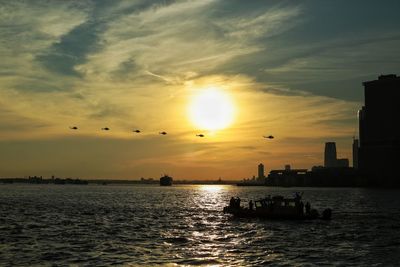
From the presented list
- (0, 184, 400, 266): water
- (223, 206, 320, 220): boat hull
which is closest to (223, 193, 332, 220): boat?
(223, 206, 320, 220): boat hull

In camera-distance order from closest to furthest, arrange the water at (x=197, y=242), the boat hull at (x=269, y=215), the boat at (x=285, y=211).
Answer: the water at (x=197, y=242)
the boat hull at (x=269, y=215)
the boat at (x=285, y=211)

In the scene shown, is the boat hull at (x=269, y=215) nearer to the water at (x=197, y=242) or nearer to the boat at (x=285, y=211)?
the boat at (x=285, y=211)

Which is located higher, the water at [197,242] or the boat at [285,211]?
the boat at [285,211]

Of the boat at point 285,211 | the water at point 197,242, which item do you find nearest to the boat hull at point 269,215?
the boat at point 285,211

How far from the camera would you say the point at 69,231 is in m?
77.4

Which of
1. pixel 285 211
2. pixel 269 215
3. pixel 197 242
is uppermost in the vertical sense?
pixel 285 211

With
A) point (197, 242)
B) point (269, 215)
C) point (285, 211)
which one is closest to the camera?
point (197, 242)

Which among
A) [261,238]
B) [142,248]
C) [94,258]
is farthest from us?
[261,238]

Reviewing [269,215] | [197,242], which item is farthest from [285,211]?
[197,242]

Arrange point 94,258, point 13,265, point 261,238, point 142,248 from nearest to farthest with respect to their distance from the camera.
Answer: point 13,265, point 94,258, point 142,248, point 261,238

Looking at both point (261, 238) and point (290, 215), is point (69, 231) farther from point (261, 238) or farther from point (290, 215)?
point (290, 215)

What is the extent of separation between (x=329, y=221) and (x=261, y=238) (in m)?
30.1

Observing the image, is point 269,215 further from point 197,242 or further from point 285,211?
point 197,242

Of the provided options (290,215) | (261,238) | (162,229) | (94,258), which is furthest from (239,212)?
(94,258)
